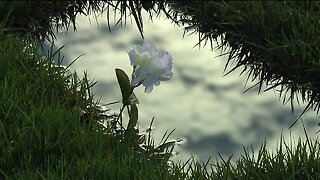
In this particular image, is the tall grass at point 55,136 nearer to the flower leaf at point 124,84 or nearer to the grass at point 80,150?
the grass at point 80,150

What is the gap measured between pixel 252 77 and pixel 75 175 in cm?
117

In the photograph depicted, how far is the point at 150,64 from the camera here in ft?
6.22

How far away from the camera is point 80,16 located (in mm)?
3449

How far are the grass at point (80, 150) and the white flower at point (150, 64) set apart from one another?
20cm

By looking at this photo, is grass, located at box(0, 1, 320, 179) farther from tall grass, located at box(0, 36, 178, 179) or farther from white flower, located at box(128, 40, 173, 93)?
white flower, located at box(128, 40, 173, 93)

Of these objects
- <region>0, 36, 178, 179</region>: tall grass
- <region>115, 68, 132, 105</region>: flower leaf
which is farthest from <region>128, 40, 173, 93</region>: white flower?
<region>0, 36, 178, 179</region>: tall grass

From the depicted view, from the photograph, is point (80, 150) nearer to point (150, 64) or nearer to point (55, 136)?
point (55, 136)

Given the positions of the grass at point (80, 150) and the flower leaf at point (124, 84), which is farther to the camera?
the flower leaf at point (124, 84)

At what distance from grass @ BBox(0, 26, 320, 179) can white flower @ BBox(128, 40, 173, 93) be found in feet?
0.65

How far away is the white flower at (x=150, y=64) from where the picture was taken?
1887 mm

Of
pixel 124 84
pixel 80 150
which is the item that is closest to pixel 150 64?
pixel 124 84

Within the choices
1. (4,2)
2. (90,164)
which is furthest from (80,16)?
(90,164)

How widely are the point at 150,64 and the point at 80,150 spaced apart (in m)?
0.30

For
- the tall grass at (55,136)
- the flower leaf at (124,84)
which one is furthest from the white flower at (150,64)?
the tall grass at (55,136)
